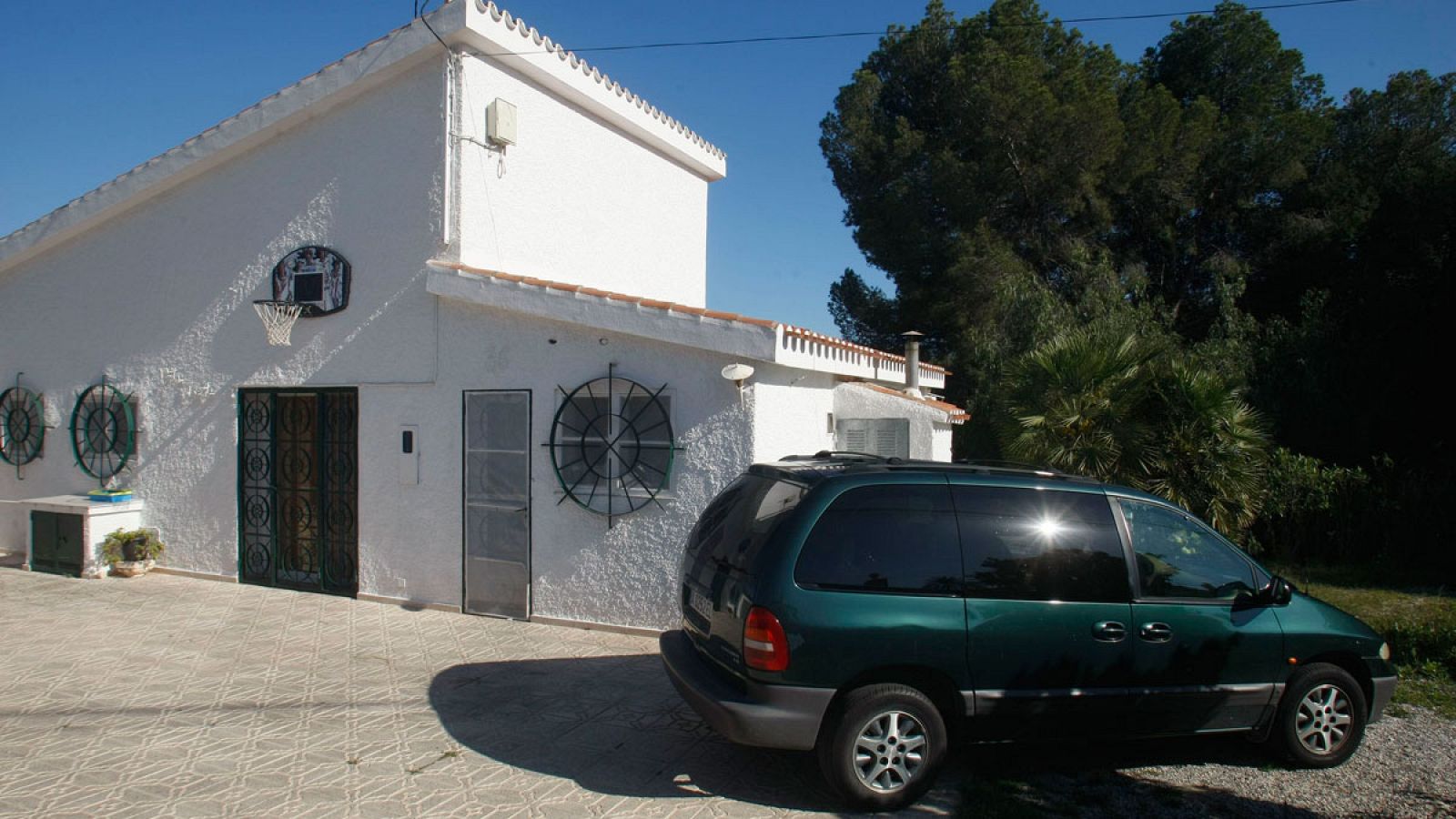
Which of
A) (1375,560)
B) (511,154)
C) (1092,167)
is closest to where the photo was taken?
(511,154)

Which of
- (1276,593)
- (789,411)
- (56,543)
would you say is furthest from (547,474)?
(56,543)

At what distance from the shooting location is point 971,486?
4.89m

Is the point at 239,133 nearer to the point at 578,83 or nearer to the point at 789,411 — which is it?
the point at 578,83

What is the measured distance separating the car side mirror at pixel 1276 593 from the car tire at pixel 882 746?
81.5 inches

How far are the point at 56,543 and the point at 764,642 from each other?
393 inches

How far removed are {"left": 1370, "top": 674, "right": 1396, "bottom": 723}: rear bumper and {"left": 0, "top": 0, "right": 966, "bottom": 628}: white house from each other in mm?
4391

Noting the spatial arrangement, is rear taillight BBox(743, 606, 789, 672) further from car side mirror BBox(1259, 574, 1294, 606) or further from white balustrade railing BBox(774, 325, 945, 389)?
white balustrade railing BBox(774, 325, 945, 389)

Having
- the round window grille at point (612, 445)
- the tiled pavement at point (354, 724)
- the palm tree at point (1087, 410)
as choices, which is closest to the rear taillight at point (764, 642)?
the tiled pavement at point (354, 724)

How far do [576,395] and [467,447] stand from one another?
4.34 feet

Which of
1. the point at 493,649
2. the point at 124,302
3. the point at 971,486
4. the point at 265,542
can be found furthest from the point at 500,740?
the point at 124,302

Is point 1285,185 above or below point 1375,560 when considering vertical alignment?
above

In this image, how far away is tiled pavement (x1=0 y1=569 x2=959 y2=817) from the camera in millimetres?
4656

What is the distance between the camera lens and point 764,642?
441 cm

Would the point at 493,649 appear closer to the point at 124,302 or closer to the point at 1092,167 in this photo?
the point at 124,302
